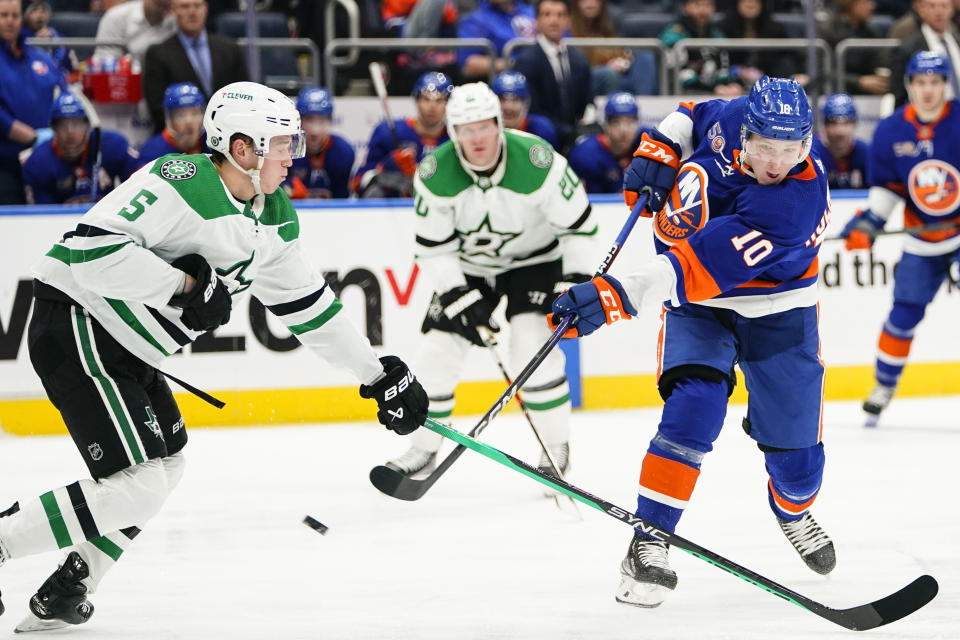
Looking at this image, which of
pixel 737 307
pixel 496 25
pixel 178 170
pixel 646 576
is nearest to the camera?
pixel 178 170

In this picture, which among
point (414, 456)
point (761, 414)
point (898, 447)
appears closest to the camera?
point (761, 414)

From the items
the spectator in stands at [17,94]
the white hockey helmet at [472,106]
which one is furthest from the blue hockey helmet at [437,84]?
the white hockey helmet at [472,106]

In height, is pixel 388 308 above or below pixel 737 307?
below

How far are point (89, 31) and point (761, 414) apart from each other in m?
5.42

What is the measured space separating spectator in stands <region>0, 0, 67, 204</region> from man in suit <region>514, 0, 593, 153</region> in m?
2.49

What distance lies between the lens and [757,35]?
7914mm

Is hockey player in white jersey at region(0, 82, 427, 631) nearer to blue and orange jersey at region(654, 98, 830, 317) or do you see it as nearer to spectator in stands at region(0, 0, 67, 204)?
blue and orange jersey at region(654, 98, 830, 317)

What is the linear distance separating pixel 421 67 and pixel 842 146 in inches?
94.3

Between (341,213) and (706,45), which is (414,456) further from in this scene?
(706,45)

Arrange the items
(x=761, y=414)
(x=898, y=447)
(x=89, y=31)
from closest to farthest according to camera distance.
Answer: (x=761, y=414) → (x=898, y=447) → (x=89, y=31)

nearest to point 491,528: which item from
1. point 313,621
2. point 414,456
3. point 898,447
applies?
point 414,456

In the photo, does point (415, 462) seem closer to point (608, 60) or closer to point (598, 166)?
point (598, 166)

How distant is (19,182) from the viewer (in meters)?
6.36

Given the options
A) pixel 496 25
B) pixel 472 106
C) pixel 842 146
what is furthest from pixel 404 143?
pixel 842 146
